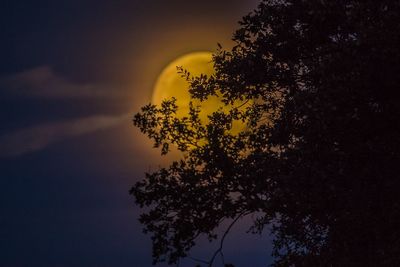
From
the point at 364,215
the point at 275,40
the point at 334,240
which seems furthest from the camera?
the point at 275,40

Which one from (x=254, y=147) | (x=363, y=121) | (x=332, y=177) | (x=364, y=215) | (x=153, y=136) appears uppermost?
(x=153, y=136)

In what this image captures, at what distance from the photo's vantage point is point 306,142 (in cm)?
2325

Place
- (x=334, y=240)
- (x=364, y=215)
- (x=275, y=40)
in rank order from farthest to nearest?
(x=275, y=40), (x=334, y=240), (x=364, y=215)

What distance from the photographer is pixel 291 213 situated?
2500 centimetres

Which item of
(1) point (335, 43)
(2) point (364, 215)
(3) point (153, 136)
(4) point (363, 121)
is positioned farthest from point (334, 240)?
(3) point (153, 136)

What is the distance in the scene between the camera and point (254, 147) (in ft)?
89.1

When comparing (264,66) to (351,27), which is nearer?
(351,27)

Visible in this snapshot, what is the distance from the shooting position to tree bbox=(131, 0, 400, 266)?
22.2m

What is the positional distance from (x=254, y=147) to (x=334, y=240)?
17.4 ft

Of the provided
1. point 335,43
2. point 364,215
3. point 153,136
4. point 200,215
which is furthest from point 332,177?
point 153,136

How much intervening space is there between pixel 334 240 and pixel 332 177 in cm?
257

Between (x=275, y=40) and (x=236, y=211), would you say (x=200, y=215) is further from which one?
(x=275, y=40)

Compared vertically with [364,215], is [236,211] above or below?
above

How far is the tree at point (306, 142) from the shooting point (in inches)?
875
